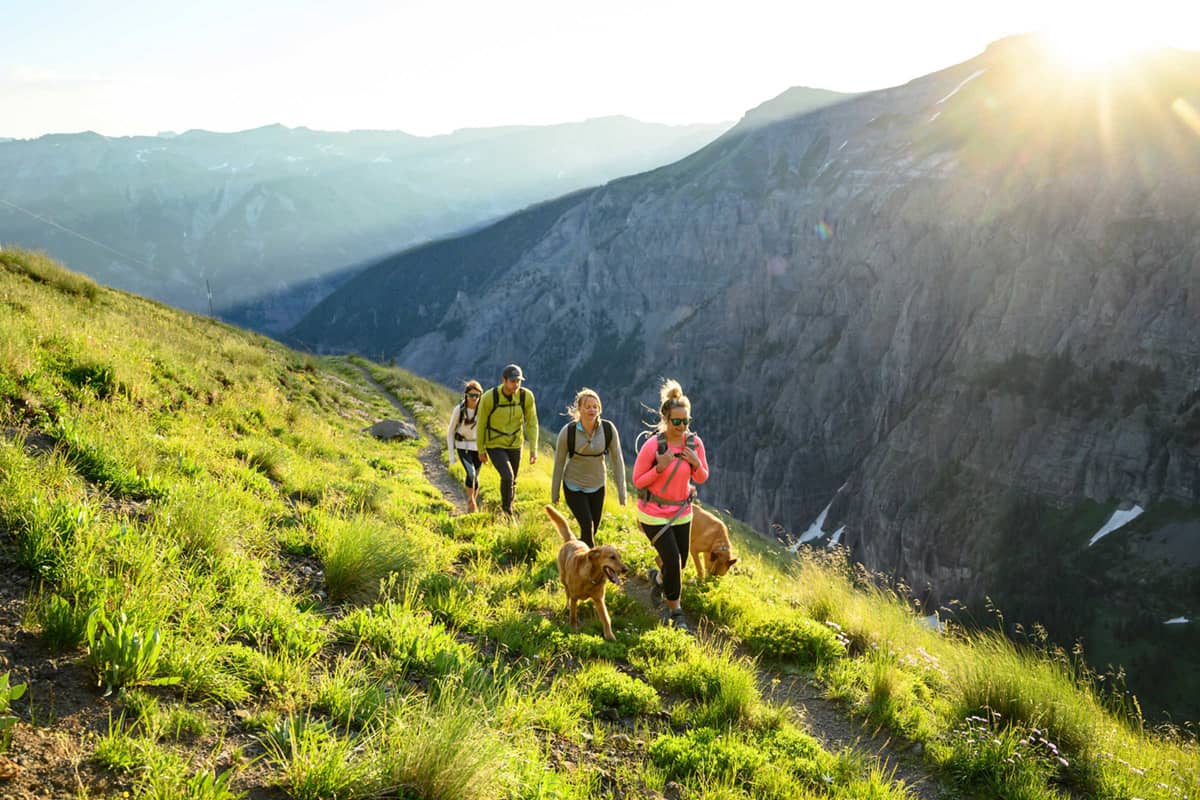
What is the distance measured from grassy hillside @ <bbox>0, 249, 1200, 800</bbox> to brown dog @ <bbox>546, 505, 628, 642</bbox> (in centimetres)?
23

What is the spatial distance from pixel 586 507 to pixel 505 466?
7.20ft

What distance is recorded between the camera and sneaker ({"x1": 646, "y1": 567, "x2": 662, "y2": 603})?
771 cm

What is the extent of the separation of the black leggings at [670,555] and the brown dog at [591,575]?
81 centimetres

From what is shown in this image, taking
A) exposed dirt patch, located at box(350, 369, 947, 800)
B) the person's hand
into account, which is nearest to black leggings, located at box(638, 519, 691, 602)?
exposed dirt patch, located at box(350, 369, 947, 800)

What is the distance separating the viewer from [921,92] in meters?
141

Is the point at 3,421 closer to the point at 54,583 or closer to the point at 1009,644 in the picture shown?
the point at 54,583

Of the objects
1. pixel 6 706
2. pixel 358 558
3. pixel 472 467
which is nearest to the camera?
pixel 6 706

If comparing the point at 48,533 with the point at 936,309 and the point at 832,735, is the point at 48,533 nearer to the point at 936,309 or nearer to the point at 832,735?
the point at 832,735

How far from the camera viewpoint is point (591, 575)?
6445mm

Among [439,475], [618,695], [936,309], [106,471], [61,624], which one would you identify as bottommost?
[936,309]

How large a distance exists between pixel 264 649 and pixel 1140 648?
9563 centimetres

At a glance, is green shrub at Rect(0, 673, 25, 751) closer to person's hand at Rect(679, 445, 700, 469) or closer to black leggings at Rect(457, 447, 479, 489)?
person's hand at Rect(679, 445, 700, 469)

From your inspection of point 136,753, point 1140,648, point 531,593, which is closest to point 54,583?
point 136,753

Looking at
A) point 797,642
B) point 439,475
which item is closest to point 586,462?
point 797,642
